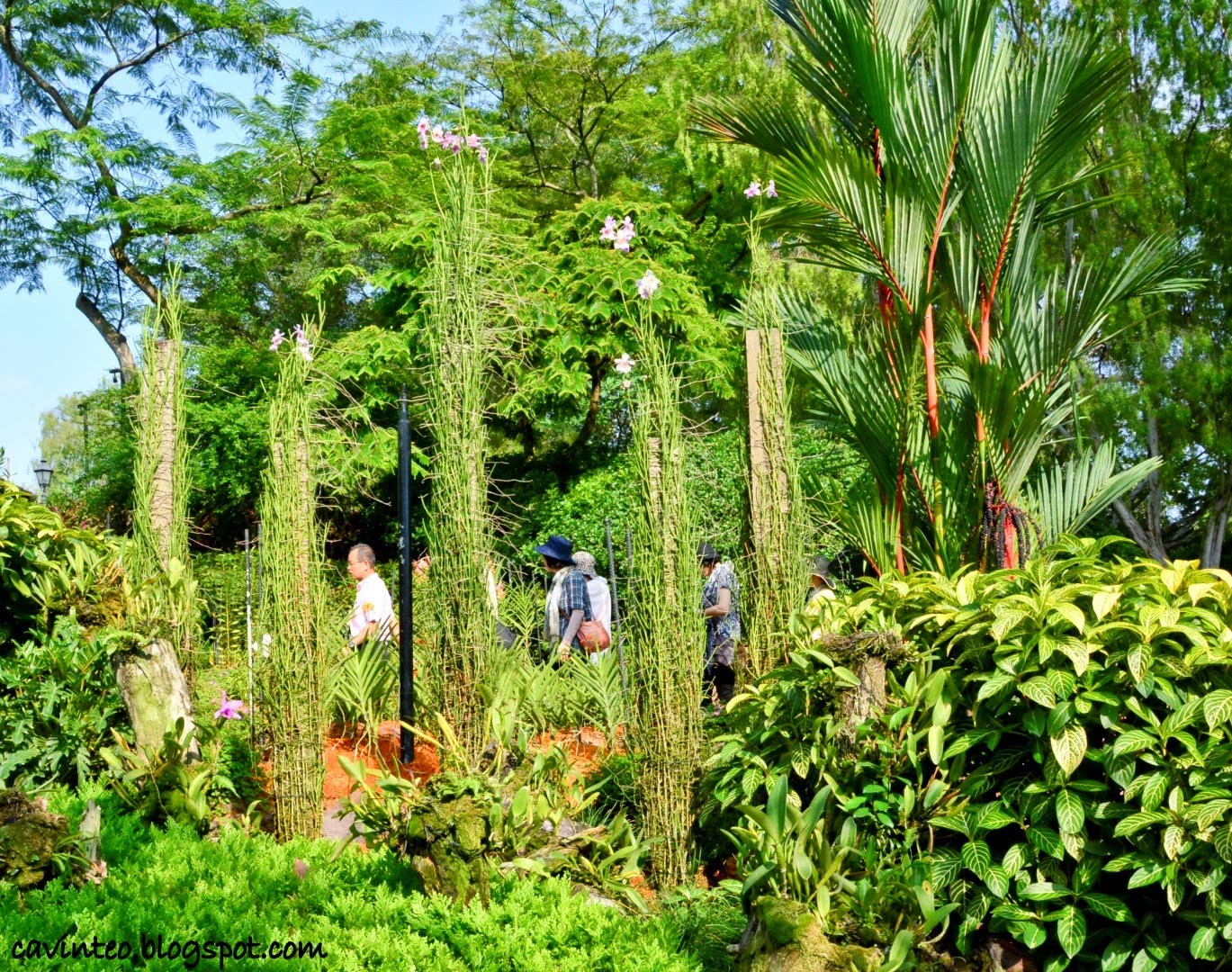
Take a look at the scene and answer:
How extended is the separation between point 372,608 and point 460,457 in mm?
2026

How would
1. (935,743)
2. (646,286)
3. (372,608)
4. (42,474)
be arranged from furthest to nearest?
(42,474)
(372,608)
(646,286)
(935,743)

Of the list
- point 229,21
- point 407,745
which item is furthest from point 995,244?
point 229,21

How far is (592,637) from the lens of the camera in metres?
5.88

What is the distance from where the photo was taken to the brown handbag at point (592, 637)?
5.88 metres

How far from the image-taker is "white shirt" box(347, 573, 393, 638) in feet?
20.5

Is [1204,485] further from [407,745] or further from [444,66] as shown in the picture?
[444,66]

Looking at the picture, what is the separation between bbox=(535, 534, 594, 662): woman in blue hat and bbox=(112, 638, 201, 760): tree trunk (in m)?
2.06

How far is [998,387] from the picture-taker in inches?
176

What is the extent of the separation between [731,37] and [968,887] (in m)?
14.7

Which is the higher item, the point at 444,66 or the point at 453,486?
the point at 444,66

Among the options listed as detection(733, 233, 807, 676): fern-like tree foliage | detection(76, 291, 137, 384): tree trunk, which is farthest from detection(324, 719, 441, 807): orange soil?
detection(76, 291, 137, 384): tree trunk

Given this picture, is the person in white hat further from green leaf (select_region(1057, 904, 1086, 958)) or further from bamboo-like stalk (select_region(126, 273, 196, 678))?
green leaf (select_region(1057, 904, 1086, 958))

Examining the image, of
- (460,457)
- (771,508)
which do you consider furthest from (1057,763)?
(460,457)

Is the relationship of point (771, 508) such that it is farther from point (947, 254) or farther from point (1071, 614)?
point (947, 254)
